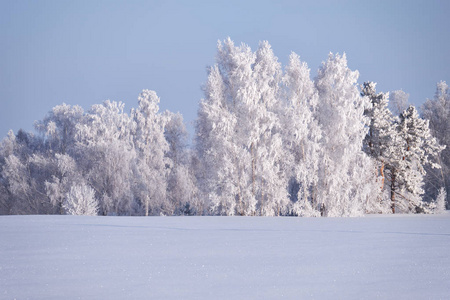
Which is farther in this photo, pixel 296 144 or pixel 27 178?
pixel 27 178

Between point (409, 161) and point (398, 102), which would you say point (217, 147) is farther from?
point (398, 102)

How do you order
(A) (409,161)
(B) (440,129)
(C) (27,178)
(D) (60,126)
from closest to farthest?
(A) (409,161) → (D) (60,126) → (C) (27,178) → (B) (440,129)

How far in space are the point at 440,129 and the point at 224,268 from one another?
41.7 metres

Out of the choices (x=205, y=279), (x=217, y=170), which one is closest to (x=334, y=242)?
(x=205, y=279)

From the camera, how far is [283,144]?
27.9 m

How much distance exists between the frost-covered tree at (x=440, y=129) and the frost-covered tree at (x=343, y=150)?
555 inches

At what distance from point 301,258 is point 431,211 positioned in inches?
1008

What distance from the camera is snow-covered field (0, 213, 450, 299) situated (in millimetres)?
5559

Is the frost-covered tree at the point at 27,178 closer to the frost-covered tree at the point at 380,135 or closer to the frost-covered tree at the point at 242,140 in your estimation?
the frost-covered tree at the point at 242,140

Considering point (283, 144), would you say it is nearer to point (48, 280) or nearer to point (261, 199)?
point (261, 199)

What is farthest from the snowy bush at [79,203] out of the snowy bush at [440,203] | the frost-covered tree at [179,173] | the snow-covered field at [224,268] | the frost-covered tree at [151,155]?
the snowy bush at [440,203]

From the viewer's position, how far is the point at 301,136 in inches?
1029

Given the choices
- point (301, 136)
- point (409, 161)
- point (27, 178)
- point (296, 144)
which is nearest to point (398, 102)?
point (409, 161)

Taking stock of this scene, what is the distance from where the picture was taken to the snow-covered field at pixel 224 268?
5559 mm
